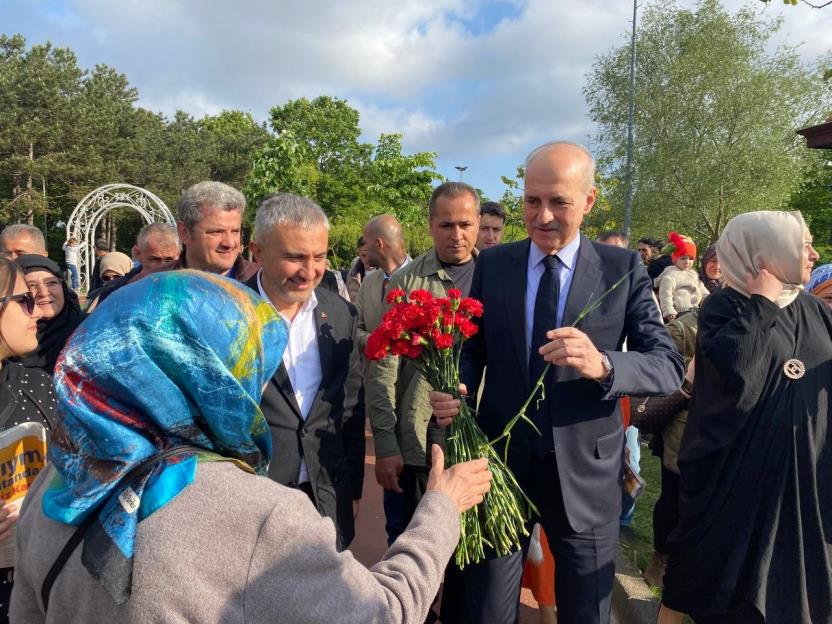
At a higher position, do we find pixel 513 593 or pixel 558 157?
pixel 558 157

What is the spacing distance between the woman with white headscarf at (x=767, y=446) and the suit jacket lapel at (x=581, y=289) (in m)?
0.62

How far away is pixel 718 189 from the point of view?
23.3 meters

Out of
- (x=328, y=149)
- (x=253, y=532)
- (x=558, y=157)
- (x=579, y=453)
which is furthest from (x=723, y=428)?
(x=328, y=149)

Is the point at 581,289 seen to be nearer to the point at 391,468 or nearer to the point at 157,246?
the point at 391,468

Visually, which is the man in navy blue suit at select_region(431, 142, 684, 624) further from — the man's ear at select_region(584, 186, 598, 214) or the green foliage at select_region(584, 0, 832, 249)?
the green foliage at select_region(584, 0, 832, 249)

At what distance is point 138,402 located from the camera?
1.12 metres

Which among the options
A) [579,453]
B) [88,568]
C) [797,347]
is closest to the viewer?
[88,568]

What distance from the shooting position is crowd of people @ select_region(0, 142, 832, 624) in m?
1.12

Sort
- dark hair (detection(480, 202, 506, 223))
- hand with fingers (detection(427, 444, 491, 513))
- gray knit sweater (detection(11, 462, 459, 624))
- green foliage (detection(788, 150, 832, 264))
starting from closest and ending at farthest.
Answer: gray knit sweater (detection(11, 462, 459, 624)) < hand with fingers (detection(427, 444, 491, 513)) < dark hair (detection(480, 202, 506, 223)) < green foliage (detection(788, 150, 832, 264))

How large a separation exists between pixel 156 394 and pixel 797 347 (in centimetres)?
250

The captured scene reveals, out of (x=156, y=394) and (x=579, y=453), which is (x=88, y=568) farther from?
(x=579, y=453)

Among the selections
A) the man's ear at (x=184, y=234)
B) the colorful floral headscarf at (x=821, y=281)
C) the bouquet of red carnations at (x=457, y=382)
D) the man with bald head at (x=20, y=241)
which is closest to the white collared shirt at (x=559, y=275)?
the bouquet of red carnations at (x=457, y=382)

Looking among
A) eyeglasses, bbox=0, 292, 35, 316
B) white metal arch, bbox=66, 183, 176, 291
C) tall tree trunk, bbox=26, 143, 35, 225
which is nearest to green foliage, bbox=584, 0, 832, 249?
white metal arch, bbox=66, 183, 176, 291

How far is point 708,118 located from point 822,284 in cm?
2364
